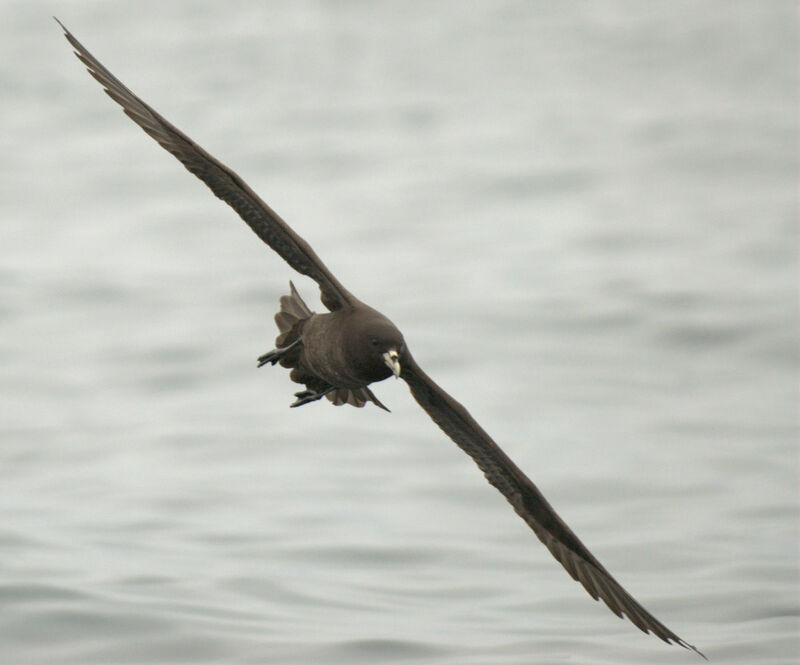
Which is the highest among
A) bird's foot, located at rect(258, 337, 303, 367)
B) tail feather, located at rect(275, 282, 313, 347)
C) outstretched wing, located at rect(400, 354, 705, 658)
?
tail feather, located at rect(275, 282, 313, 347)

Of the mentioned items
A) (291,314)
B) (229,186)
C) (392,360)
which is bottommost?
(392,360)

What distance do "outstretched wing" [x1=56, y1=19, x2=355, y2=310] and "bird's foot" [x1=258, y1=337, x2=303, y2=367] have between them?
30 centimetres

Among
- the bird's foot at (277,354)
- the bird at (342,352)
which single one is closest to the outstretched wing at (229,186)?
the bird at (342,352)

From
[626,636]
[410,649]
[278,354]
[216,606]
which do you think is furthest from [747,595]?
[278,354]

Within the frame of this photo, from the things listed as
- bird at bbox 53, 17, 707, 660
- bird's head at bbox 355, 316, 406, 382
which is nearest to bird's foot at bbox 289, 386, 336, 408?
bird at bbox 53, 17, 707, 660

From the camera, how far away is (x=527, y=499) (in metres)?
9.77

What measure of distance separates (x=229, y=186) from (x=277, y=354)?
96 cm

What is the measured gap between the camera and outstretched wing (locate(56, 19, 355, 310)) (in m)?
8.75

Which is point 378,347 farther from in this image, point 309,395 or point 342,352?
point 309,395

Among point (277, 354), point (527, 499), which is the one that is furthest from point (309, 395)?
point (527, 499)

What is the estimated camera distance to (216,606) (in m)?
13.2

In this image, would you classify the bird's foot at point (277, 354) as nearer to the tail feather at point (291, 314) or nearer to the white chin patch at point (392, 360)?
the tail feather at point (291, 314)

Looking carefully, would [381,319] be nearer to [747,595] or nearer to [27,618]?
[27,618]

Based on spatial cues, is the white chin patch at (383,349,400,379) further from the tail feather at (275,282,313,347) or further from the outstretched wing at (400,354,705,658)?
the tail feather at (275,282,313,347)
